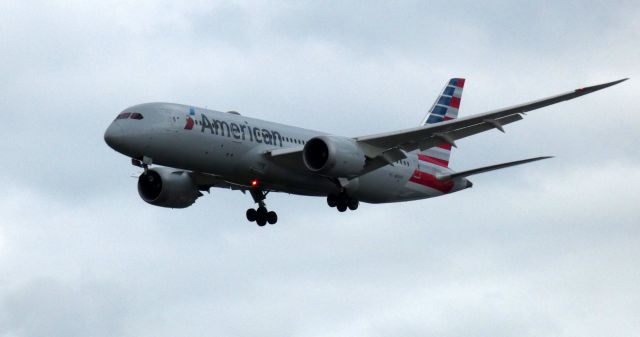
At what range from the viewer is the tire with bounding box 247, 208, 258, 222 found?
60.1 m

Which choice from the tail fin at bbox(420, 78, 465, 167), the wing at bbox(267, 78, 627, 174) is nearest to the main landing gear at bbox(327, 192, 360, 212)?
the wing at bbox(267, 78, 627, 174)

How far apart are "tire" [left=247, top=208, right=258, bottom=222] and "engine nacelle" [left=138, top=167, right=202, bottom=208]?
273 cm

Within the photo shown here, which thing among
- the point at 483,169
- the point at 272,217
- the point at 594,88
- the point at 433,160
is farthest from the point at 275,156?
the point at 594,88

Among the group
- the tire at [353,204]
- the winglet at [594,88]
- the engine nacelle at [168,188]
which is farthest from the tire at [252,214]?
the winglet at [594,88]

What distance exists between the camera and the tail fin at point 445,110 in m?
64.1

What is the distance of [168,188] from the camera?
5831 cm

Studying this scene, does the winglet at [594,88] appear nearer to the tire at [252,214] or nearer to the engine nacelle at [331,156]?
the engine nacelle at [331,156]

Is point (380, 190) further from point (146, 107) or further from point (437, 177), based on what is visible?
point (146, 107)

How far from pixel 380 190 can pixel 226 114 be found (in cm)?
880

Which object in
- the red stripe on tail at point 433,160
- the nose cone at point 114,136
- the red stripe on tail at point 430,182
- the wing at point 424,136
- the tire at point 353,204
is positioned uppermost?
the red stripe on tail at point 433,160

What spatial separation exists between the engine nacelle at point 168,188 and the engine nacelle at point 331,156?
6.90 m

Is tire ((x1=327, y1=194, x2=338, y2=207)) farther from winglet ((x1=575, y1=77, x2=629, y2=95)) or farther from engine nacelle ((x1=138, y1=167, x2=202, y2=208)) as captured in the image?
winglet ((x1=575, y1=77, x2=629, y2=95))

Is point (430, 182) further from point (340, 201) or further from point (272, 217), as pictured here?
point (272, 217)

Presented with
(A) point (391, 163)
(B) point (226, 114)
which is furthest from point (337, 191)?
(B) point (226, 114)
